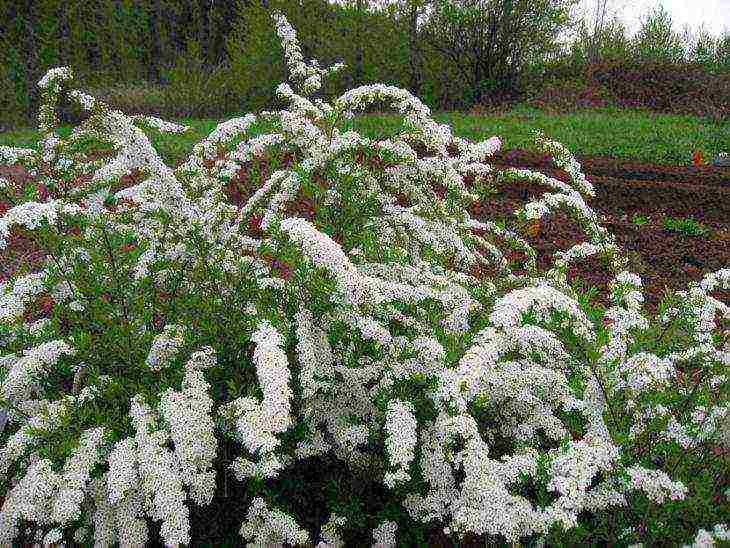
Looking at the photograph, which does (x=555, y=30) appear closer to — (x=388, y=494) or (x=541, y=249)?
(x=541, y=249)

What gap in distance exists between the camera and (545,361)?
9.74 ft

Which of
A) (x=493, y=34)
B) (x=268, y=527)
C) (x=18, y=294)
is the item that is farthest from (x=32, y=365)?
(x=493, y=34)

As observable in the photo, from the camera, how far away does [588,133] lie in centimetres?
1038

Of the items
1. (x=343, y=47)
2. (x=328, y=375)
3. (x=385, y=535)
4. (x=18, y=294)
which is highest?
(x=343, y=47)

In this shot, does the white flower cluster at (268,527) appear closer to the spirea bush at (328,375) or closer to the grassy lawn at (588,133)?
the spirea bush at (328,375)

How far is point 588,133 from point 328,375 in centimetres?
899

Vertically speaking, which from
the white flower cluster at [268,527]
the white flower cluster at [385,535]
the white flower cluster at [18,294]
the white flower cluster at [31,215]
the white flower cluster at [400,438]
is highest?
the white flower cluster at [31,215]

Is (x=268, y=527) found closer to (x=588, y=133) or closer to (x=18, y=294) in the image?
(x=18, y=294)

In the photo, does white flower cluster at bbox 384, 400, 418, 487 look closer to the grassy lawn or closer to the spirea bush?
the spirea bush

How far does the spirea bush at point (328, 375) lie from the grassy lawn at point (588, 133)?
5.48m

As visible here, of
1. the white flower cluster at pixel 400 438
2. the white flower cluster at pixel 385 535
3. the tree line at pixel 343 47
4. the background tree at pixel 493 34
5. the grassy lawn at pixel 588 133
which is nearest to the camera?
the white flower cluster at pixel 400 438

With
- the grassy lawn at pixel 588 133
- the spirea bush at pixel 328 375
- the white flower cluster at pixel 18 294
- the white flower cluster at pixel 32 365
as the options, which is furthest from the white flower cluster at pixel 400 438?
the grassy lawn at pixel 588 133

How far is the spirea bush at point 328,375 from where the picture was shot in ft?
7.50

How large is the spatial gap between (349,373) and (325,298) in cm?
33
